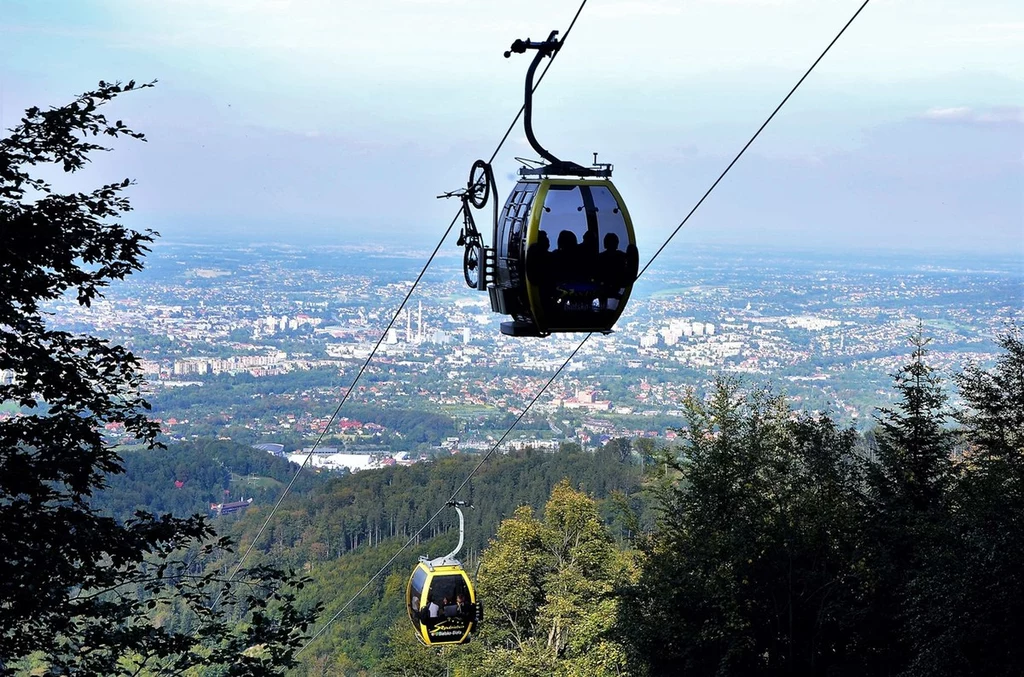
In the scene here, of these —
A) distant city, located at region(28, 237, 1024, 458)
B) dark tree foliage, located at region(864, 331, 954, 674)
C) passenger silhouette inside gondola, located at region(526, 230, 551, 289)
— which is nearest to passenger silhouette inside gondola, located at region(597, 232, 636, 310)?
passenger silhouette inside gondola, located at region(526, 230, 551, 289)

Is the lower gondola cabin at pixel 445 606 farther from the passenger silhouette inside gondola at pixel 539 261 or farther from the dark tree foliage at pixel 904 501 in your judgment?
the passenger silhouette inside gondola at pixel 539 261

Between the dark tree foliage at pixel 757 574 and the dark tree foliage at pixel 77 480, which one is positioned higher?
the dark tree foliage at pixel 77 480

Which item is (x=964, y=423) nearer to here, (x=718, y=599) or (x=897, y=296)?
(x=718, y=599)

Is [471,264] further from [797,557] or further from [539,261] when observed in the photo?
[797,557]

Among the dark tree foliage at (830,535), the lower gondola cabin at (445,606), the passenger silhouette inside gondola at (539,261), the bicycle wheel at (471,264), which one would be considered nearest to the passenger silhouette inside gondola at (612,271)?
the passenger silhouette inside gondola at (539,261)

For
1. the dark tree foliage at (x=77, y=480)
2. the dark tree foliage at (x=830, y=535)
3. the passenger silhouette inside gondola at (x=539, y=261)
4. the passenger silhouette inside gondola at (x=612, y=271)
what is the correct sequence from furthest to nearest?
the dark tree foliage at (x=830, y=535) → the passenger silhouette inside gondola at (x=612, y=271) → the passenger silhouette inside gondola at (x=539, y=261) → the dark tree foliage at (x=77, y=480)

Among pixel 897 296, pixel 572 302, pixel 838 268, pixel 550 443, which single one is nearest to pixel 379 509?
pixel 550 443

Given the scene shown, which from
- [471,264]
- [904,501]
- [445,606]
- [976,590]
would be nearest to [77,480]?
[471,264]
